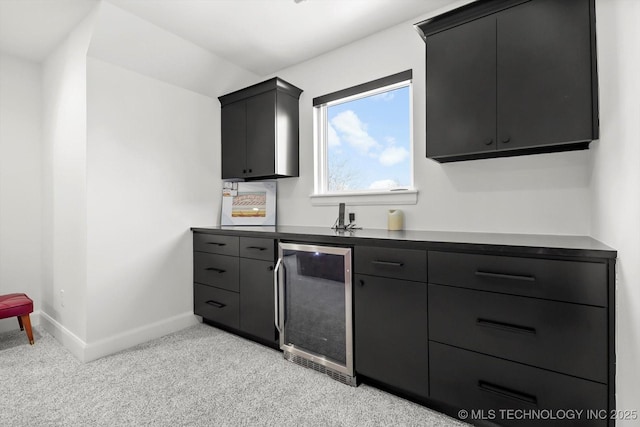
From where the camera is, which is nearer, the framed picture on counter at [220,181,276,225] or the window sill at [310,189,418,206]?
the window sill at [310,189,418,206]

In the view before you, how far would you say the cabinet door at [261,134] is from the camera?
2.84 m

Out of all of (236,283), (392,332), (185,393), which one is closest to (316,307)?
(392,332)

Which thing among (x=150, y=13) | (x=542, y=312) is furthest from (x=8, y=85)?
(x=542, y=312)

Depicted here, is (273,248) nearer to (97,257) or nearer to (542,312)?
(97,257)

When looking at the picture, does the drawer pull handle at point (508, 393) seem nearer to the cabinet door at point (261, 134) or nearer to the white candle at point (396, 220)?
the white candle at point (396, 220)

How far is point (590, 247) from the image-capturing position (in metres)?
1.29

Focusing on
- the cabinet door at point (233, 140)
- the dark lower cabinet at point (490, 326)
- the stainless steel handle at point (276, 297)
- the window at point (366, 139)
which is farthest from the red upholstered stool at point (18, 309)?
the window at point (366, 139)

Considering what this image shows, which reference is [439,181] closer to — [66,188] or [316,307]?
[316,307]

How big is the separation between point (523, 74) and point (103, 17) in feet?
9.01

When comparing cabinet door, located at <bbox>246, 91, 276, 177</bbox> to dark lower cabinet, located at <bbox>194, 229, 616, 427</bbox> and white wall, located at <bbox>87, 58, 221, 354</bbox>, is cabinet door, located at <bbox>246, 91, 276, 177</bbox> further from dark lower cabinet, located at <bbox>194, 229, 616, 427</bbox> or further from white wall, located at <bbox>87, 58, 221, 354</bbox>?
dark lower cabinet, located at <bbox>194, 229, 616, 427</bbox>

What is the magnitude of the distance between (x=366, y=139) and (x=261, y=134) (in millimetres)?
978

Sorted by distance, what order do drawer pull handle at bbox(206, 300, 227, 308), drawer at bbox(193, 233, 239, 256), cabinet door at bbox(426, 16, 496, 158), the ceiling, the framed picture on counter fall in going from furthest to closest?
1. the framed picture on counter
2. drawer pull handle at bbox(206, 300, 227, 308)
3. drawer at bbox(193, 233, 239, 256)
4. the ceiling
5. cabinet door at bbox(426, 16, 496, 158)

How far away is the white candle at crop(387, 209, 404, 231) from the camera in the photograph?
2.33 meters

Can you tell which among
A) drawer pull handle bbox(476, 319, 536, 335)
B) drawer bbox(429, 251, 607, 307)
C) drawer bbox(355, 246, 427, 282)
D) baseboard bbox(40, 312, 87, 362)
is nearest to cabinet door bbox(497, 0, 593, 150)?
drawer bbox(429, 251, 607, 307)
